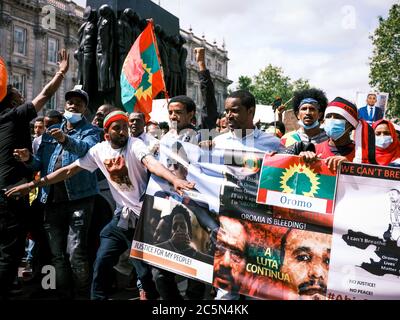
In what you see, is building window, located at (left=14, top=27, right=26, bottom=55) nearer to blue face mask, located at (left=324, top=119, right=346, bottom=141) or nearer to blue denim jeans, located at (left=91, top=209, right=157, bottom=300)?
blue denim jeans, located at (left=91, top=209, right=157, bottom=300)

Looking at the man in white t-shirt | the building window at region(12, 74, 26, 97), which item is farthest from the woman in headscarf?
the building window at region(12, 74, 26, 97)

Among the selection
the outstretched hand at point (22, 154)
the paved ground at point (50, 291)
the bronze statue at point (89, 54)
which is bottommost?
the paved ground at point (50, 291)

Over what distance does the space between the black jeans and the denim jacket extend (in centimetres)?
47

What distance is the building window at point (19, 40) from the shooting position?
3338 cm

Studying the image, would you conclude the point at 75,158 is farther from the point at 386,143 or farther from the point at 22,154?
the point at 386,143

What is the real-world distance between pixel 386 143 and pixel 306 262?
4.54 feet

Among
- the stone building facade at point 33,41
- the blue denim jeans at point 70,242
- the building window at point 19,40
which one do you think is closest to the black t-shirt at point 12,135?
the blue denim jeans at point 70,242

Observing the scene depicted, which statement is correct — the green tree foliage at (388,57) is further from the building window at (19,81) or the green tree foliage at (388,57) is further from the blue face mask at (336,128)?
the blue face mask at (336,128)

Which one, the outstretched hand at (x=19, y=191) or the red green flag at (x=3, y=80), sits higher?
the red green flag at (x=3, y=80)

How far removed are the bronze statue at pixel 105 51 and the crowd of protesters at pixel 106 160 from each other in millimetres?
4450

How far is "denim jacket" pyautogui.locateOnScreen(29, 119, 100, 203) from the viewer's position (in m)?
4.30

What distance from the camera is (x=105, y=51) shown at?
9.06 metres
